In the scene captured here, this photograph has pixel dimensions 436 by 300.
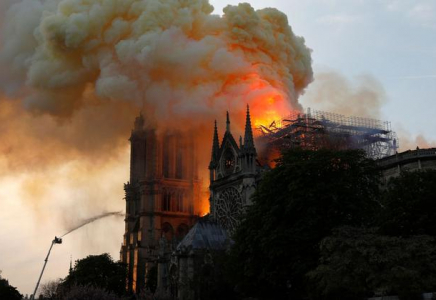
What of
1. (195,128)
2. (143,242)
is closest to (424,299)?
(195,128)

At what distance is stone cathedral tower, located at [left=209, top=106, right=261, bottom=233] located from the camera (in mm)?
67000

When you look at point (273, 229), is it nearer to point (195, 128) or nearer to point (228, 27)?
point (228, 27)

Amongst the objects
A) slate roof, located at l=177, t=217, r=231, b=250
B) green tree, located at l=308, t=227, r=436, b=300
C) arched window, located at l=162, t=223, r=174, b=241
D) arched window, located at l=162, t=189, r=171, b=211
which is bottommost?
green tree, located at l=308, t=227, r=436, b=300

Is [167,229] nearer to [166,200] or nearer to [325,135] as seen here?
[166,200]

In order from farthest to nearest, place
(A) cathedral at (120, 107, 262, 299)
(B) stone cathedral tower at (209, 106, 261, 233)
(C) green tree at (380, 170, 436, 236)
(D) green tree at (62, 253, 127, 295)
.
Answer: (D) green tree at (62, 253, 127, 295) → (A) cathedral at (120, 107, 262, 299) → (B) stone cathedral tower at (209, 106, 261, 233) → (C) green tree at (380, 170, 436, 236)

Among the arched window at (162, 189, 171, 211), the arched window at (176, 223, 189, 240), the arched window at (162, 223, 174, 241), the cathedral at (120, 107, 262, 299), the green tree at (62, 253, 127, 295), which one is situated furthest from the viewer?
the arched window at (162, 189, 171, 211)

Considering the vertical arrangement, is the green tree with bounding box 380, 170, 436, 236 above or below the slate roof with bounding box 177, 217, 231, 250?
below

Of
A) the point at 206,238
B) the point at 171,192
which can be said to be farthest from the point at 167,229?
the point at 206,238

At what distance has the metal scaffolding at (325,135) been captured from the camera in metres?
70.5

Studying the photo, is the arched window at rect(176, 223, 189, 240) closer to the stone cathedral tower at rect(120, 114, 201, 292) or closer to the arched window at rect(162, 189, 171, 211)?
the stone cathedral tower at rect(120, 114, 201, 292)

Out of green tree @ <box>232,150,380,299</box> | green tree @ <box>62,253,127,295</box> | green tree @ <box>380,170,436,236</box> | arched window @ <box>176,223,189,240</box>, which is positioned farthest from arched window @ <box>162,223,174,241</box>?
green tree @ <box>380,170,436,236</box>

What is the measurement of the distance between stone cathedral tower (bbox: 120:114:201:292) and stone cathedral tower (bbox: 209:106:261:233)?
25.2 meters

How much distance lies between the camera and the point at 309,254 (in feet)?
131

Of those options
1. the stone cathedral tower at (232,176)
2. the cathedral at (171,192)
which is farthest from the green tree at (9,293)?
the stone cathedral tower at (232,176)
